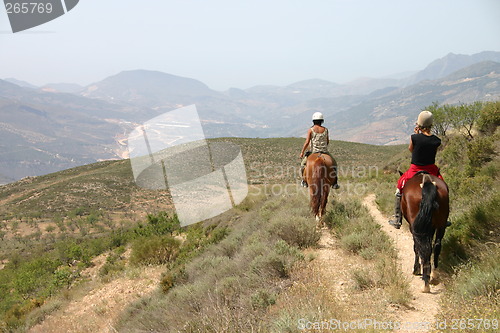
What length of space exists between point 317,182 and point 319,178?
13 cm

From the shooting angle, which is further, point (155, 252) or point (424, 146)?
point (155, 252)

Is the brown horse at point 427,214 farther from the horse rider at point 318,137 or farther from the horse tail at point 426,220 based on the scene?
the horse rider at point 318,137

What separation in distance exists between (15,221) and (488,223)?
48.1 m

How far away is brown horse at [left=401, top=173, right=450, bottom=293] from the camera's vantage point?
16.0ft

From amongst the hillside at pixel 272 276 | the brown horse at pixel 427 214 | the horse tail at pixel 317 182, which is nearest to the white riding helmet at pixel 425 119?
the brown horse at pixel 427 214

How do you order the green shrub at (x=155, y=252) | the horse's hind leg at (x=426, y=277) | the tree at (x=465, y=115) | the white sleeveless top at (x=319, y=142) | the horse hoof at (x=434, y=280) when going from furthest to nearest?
the tree at (x=465, y=115)
the green shrub at (x=155, y=252)
the white sleeveless top at (x=319, y=142)
the horse hoof at (x=434, y=280)
the horse's hind leg at (x=426, y=277)

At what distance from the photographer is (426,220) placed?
4.86 metres

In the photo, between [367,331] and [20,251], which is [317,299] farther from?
[20,251]

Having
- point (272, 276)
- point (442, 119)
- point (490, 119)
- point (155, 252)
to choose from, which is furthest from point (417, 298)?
point (442, 119)

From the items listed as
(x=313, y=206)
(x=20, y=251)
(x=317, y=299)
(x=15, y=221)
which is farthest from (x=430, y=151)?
(x=15, y=221)

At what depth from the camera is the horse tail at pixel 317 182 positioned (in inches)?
342

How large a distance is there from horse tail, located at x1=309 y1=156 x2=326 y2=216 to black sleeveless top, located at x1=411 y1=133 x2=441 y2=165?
3301 mm

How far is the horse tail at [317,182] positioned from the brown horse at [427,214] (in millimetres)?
3466

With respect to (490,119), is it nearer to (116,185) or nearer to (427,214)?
(427,214)
